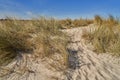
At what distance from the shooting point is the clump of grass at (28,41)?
181 inches

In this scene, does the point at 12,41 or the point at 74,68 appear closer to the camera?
the point at 74,68

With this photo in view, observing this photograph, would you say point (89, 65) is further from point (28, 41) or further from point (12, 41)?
point (12, 41)

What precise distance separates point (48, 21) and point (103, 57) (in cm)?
213

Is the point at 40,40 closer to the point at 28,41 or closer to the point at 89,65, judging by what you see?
the point at 28,41

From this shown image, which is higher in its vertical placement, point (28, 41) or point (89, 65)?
point (28, 41)

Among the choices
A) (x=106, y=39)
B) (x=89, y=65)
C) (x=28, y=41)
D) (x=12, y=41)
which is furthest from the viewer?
(x=106, y=39)

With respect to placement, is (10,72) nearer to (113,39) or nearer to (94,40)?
(94,40)

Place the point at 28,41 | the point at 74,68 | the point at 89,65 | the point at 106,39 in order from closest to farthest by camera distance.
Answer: the point at 74,68
the point at 89,65
the point at 28,41
the point at 106,39

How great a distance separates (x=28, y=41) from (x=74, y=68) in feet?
4.22

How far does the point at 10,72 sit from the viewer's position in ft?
13.7

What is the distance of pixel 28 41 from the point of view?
16.5ft

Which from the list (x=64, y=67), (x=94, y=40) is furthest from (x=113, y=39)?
(x=64, y=67)

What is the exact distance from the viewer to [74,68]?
4266 millimetres

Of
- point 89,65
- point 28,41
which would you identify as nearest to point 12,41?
point 28,41
